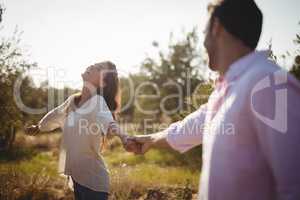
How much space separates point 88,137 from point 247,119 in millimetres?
2656

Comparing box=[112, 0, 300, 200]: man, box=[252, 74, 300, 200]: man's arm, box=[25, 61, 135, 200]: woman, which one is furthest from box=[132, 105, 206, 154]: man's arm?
box=[25, 61, 135, 200]: woman

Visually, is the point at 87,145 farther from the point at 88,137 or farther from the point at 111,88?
the point at 111,88

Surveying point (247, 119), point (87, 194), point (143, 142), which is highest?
point (247, 119)

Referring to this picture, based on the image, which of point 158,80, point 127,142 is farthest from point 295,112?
point 158,80

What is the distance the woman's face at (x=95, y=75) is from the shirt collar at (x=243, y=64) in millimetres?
2759

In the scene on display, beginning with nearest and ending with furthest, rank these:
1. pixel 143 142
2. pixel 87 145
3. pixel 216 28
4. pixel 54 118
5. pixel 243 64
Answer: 1. pixel 243 64
2. pixel 216 28
3. pixel 143 142
4. pixel 87 145
5. pixel 54 118

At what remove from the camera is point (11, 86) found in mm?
10734

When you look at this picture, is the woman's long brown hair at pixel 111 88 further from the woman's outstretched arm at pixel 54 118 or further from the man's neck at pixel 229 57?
the man's neck at pixel 229 57

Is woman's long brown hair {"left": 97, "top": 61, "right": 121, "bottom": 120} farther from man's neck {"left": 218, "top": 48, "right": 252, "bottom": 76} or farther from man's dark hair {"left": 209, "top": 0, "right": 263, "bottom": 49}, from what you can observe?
man's dark hair {"left": 209, "top": 0, "right": 263, "bottom": 49}

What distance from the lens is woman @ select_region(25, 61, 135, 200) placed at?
13.0ft

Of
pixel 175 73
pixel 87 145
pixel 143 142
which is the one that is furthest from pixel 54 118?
pixel 175 73

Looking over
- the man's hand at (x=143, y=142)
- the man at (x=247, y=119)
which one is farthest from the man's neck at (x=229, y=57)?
the man's hand at (x=143, y=142)

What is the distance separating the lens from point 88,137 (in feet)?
13.2

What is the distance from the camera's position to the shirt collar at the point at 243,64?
1.80 m
